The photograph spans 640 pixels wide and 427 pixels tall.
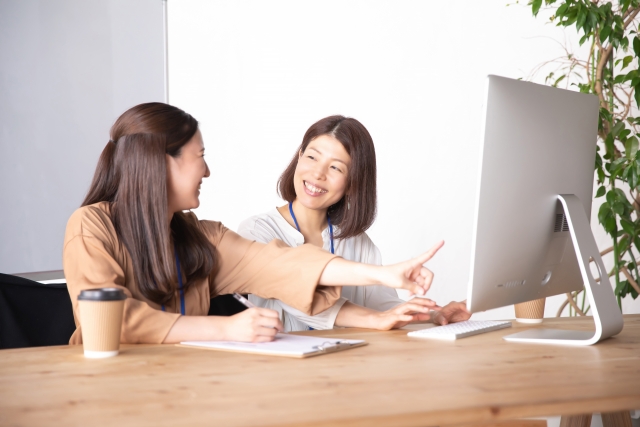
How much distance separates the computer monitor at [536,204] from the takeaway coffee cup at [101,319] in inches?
25.6

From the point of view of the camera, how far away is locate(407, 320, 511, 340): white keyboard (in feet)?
4.82

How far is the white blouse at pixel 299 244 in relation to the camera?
201 cm

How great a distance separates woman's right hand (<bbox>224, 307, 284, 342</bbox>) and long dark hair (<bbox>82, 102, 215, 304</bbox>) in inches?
9.8

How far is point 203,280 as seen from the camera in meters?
1.69

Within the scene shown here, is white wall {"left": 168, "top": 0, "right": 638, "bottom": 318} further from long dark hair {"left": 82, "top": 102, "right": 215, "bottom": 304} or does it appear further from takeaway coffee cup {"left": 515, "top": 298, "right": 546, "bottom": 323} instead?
long dark hair {"left": 82, "top": 102, "right": 215, "bottom": 304}

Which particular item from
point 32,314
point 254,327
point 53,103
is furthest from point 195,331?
point 53,103

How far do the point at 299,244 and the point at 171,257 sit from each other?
0.73 metres

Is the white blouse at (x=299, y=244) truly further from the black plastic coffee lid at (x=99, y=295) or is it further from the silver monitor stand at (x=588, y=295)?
the black plastic coffee lid at (x=99, y=295)

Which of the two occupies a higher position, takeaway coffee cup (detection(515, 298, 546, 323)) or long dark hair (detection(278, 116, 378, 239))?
long dark hair (detection(278, 116, 378, 239))

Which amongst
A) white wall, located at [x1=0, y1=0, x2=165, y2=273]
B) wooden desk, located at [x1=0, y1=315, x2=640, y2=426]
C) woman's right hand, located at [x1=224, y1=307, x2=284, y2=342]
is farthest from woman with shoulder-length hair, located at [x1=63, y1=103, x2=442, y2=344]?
white wall, located at [x1=0, y1=0, x2=165, y2=273]

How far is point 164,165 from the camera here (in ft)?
5.01

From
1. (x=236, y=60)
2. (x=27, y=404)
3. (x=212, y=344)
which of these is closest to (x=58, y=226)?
(x=236, y=60)

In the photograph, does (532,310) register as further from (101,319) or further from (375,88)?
(375,88)

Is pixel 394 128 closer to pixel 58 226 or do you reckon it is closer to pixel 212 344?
pixel 58 226
